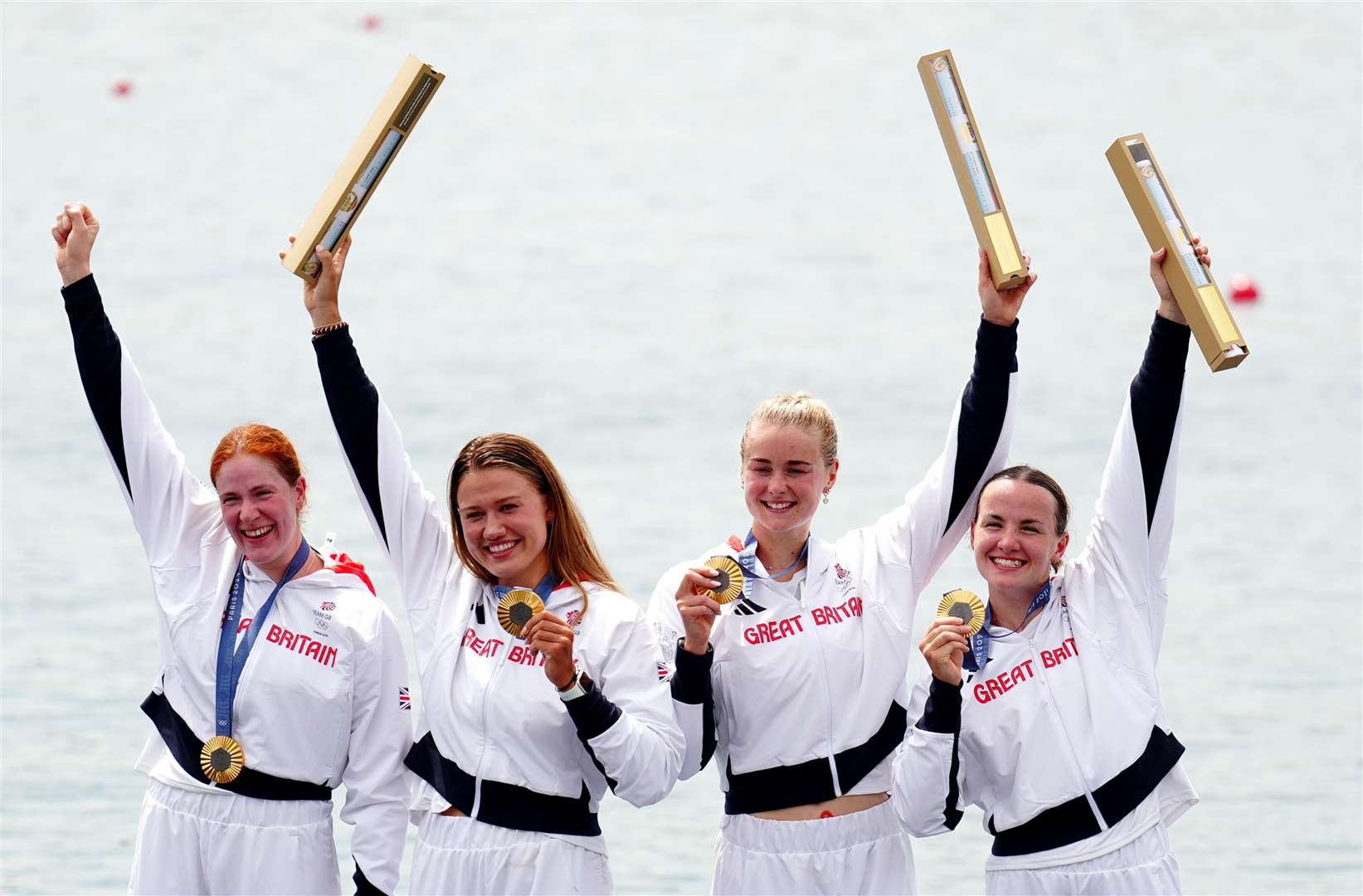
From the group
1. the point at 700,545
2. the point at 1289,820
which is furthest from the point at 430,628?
the point at 700,545

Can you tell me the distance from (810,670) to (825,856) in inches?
17.4

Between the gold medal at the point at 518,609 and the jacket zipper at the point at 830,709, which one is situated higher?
the gold medal at the point at 518,609

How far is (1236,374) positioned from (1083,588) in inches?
549

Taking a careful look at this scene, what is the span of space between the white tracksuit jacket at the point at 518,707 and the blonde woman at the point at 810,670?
169mm

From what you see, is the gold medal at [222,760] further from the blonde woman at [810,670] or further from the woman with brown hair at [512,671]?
the blonde woman at [810,670]

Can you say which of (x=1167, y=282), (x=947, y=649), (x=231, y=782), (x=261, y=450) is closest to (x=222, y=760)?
(x=231, y=782)

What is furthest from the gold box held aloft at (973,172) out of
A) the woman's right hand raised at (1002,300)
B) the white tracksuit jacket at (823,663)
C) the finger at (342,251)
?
the finger at (342,251)

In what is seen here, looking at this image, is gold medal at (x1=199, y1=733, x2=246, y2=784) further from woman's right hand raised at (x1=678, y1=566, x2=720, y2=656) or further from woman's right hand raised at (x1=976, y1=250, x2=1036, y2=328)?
woman's right hand raised at (x1=976, y1=250, x2=1036, y2=328)

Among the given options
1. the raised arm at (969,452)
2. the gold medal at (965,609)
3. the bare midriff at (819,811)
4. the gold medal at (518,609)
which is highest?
the raised arm at (969,452)

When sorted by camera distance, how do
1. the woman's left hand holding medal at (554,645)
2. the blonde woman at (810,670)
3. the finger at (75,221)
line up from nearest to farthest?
the woman's left hand holding medal at (554,645)
the blonde woman at (810,670)
the finger at (75,221)

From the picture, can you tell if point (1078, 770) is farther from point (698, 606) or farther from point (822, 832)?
point (698, 606)

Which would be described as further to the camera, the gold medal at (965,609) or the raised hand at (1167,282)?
the raised hand at (1167,282)

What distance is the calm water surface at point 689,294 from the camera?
30.7ft

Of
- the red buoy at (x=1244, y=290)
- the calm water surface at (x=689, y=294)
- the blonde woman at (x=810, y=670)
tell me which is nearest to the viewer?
the blonde woman at (x=810, y=670)
